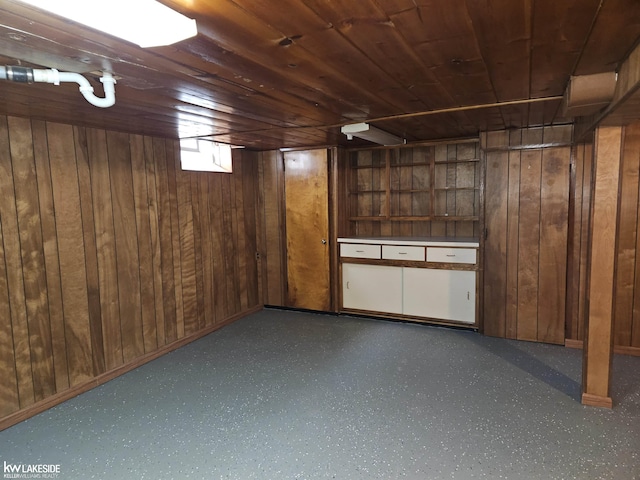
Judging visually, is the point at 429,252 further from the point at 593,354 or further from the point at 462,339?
the point at 593,354

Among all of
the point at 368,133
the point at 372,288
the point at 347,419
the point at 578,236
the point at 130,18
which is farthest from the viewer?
the point at 372,288

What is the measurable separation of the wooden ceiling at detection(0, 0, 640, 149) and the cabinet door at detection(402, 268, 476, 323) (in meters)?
1.84

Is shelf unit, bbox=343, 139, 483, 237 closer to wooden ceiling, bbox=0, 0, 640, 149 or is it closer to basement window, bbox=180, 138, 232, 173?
basement window, bbox=180, 138, 232, 173

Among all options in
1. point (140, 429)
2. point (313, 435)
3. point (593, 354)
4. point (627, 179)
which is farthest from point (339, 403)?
point (627, 179)

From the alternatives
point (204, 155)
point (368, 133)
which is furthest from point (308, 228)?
point (368, 133)

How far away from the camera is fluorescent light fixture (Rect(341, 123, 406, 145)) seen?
3.11 metres

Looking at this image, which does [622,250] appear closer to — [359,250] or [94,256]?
[359,250]

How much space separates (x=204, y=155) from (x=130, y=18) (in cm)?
308

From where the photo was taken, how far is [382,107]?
2605mm

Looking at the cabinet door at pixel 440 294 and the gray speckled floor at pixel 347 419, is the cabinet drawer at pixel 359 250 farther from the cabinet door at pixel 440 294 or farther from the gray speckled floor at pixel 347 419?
the gray speckled floor at pixel 347 419

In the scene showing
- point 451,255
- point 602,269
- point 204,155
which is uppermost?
point 204,155

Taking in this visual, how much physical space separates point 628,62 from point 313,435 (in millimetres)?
2447

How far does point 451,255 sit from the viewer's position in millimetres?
4133

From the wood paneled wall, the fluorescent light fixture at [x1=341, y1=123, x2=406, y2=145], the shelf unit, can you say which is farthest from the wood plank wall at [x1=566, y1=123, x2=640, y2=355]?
the wood paneled wall
